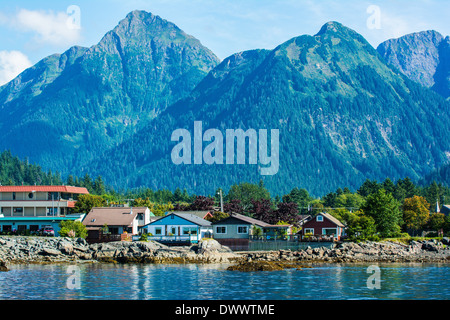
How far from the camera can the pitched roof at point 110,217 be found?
343 ft

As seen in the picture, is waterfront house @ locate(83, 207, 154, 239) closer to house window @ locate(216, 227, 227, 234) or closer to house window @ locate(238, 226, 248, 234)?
house window @ locate(216, 227, 227, 234)

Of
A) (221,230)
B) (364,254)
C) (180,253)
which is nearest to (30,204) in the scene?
(221,230)

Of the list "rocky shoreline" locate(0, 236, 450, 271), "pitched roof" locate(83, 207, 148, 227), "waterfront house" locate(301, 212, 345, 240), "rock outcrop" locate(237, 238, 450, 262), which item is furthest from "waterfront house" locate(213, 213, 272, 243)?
"pitched roof" locate(83, 207, 148, 227)

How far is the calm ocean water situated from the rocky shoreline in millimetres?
7422

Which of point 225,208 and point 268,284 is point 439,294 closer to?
point 268,284

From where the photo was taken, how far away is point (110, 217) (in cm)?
10662

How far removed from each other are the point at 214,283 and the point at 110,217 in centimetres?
4889

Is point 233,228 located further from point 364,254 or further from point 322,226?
point 364,254

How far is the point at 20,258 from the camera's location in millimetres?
84875

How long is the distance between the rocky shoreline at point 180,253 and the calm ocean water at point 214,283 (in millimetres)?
7422

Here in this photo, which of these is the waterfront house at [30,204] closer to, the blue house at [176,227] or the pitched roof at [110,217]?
the pitched roof at [110,217]
